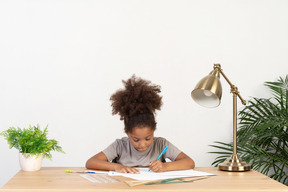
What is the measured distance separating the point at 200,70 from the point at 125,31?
87 centimetres

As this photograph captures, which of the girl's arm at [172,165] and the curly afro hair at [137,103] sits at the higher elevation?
the curly afro hair at [137,103]

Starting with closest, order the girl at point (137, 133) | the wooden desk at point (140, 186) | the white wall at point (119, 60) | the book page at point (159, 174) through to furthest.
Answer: the wooden desk at point (140, 186) → the book page at point (159, 174) → the girl at point (137, 133) → the white wall at point (119, 60)

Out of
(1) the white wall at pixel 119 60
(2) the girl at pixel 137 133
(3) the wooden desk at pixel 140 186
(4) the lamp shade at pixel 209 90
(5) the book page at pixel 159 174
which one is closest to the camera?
(3) the wooden desk at pixel 140 186

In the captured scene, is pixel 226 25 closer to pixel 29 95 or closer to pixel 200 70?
pixel 200 70

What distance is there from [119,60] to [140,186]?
246cm

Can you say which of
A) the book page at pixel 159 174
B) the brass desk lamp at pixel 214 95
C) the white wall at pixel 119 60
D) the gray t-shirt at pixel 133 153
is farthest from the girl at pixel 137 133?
the white wall at pixel 119 60

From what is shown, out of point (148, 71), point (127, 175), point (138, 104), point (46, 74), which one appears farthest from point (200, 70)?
point (127, 175)

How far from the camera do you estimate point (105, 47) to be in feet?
13.5

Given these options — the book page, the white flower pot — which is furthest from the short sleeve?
the white flower pot

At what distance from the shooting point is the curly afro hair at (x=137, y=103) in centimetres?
239

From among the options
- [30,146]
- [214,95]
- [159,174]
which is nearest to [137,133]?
[159,174]

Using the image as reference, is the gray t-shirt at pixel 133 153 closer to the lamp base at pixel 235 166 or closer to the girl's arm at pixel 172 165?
the girl's arm at pixel 172 165

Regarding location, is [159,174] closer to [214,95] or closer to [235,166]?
[235,166]

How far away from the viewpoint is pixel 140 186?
1781 millimetres
